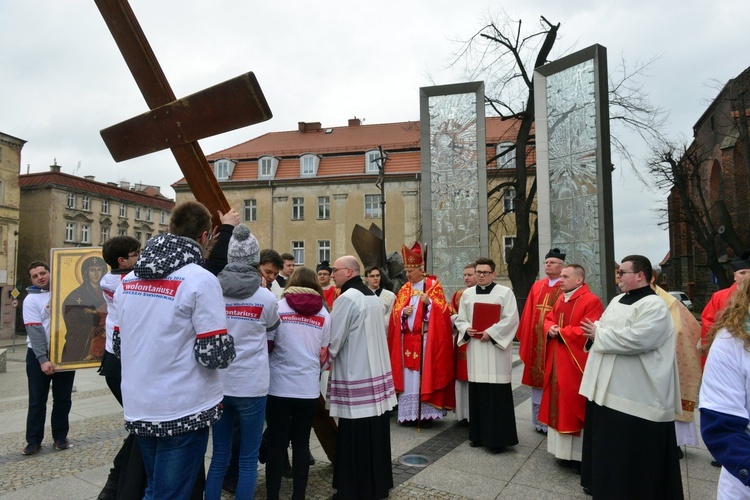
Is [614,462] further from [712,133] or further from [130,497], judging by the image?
[712,133]

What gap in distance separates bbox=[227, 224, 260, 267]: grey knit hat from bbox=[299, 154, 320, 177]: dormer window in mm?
32689

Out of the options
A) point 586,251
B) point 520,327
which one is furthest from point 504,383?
point 586,251

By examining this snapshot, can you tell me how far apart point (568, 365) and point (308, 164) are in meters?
32.6

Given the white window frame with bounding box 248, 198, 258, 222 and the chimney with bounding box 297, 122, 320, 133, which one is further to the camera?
the chimney with bounding box 297, 122, 320, 133

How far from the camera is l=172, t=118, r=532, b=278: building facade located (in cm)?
3362

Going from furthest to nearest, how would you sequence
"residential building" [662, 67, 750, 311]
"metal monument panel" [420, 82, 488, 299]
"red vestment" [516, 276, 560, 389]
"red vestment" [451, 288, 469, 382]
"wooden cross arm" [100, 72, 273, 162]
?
"residential building" [662, 67, 750, 311] < "metal monument panel" [420, 82, 488, 299] < "red vestment" [451, 288, 469, 382] < "red vestment" [516, 276, 560, 389] < "wooden cross arm" [100, 72, 273, 162]

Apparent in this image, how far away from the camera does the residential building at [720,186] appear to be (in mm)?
22891

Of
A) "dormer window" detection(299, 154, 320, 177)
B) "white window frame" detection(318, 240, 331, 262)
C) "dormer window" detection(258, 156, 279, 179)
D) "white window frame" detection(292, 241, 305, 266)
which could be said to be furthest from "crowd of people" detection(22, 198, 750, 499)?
"dormer window" detection(258, 156, 279, 179)

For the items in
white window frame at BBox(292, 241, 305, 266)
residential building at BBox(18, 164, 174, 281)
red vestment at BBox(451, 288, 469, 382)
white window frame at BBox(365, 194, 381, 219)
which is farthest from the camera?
white window frame at BBox(292, 241, 305, 266)

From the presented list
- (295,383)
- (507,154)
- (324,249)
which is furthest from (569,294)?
(324,249)

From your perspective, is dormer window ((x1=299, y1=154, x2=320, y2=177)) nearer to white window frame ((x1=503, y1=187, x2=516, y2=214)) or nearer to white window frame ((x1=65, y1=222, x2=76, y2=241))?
white window frame ((x1=503, y1=187, x2=516, y2=214))

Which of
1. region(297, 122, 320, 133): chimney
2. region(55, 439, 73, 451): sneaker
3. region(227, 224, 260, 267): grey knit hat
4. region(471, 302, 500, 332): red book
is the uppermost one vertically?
region(297, 122, 320, 133): chimney

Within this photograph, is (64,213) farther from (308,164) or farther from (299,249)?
(308,164)

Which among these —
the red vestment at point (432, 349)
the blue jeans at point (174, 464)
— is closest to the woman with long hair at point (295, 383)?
the blue jeans at point (174, 464)
